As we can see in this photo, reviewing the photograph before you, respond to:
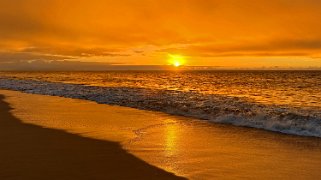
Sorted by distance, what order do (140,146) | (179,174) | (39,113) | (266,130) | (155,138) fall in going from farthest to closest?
1. (39,113)
2. (266,130)
3. (155,138)
4. (140,146)
5. (179,174)

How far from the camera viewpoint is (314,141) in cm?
1181

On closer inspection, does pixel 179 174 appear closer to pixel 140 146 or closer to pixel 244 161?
pixel 244 161

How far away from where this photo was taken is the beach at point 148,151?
759 cm

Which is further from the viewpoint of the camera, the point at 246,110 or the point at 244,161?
the point at 246,110

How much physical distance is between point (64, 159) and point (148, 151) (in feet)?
7.29

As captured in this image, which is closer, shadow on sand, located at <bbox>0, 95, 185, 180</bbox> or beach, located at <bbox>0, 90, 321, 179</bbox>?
shadow on sand, located at <bbox>0, 95, 185, 180</bbox>

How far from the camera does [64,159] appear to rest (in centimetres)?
844

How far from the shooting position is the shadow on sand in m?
7.33

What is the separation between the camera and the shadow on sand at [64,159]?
7.33 m

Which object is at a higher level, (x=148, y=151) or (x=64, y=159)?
(x=64, y=159)

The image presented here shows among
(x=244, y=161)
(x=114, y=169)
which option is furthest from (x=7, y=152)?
(x=244, y=161)

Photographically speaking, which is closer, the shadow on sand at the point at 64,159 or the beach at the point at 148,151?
the shadow on sand at the point at 64,159

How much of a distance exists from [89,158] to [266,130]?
303 inches

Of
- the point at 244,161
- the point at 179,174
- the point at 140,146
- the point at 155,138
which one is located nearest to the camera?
the point at 179,174
